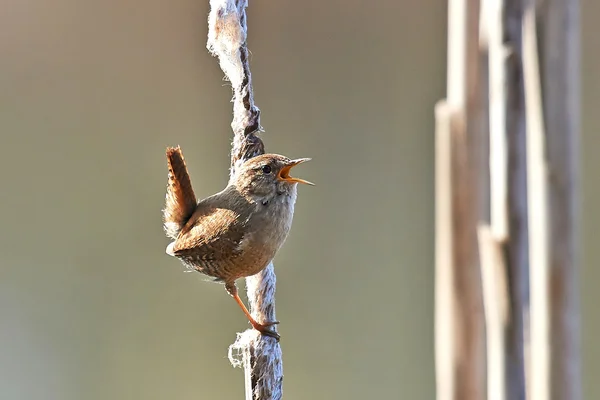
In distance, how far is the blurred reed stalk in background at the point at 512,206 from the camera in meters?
0.45

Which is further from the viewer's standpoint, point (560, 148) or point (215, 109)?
point (215, 109)

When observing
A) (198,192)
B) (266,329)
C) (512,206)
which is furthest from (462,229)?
(198,192)

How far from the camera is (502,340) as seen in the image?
455 millimetres

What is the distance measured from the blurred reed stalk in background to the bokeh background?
1993 millimetres

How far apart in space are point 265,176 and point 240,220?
89 millimetres

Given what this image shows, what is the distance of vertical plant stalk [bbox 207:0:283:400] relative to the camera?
0.79 meters

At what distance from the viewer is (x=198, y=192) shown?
7.91 ft

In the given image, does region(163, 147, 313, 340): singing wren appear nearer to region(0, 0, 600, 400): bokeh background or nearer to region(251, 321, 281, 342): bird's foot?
region(251, 321, 281, 342): bird's foot

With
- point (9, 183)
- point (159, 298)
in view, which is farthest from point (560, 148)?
point (9, 183)

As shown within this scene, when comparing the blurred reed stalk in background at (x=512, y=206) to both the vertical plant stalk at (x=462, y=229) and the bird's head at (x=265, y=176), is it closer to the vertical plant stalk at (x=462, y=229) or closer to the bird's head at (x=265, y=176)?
the vertical plant stalk at (x=462, y=229)

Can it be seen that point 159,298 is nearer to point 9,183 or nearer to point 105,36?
point 9,183

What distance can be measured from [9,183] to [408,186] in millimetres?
1636

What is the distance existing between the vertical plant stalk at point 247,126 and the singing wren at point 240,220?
95 millimetres

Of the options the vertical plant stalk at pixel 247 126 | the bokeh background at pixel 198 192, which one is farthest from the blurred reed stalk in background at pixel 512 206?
the bokeh background at pixel 198 192
